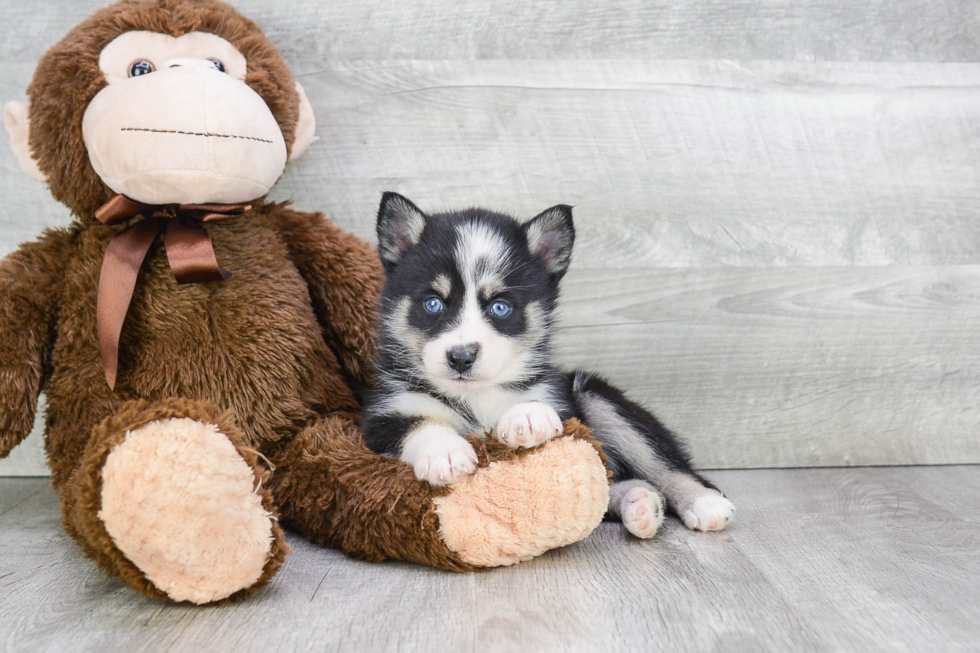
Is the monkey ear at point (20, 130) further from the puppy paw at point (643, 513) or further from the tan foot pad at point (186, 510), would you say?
the puppy paw at point (643, 513)

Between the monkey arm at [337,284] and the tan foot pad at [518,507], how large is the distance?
0.66 meters

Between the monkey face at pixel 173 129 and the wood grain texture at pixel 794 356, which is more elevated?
the monkey face at pixel 173 129

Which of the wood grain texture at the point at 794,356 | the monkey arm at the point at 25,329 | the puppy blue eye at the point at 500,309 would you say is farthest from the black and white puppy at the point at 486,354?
the monkey arm at the point at 25,329

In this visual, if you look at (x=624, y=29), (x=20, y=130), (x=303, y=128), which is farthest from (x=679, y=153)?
(x=20, y=130)

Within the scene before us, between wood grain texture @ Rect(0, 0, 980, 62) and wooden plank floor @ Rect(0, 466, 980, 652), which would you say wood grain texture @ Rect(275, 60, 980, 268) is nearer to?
wood grain texture @ Rect(0, 0, 980, 62)

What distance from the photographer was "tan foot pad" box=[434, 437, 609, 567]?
1.66m

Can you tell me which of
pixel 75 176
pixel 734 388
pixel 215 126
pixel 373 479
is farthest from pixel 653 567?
pixel 75 176

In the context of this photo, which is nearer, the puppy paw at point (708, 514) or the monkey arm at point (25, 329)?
the monkey arm at point (25, 329)

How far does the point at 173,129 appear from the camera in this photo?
5.80ft

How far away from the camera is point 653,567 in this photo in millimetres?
1720

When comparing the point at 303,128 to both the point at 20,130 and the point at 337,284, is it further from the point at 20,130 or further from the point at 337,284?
the point at 20,130

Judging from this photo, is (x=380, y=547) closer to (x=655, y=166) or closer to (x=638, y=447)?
(x=638, y=447)

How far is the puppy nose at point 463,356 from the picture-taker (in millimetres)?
1784

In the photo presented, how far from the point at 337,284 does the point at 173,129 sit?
0.60 metres
